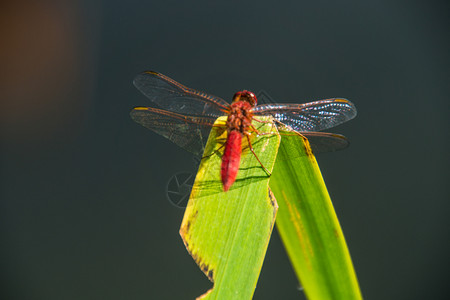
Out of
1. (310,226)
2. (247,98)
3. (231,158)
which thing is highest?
(247,98)

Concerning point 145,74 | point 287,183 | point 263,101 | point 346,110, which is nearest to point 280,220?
point 287,183

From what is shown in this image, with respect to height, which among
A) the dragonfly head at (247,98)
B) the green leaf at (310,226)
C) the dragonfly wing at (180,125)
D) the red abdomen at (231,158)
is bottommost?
the green leaf at (310,226)

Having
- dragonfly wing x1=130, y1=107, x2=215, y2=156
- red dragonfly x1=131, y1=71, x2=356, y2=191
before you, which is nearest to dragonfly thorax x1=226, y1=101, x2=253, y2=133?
red dragonfly x1=131, y1=71, x2=356, y2=191

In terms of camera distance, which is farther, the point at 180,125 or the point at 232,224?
the point at 180,125

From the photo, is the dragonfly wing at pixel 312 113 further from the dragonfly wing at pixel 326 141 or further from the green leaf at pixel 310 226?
the green leaf at pixel 310 226

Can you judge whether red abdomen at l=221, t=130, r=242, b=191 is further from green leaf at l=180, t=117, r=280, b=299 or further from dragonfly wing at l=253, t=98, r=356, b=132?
dragonfly wing at l=253, t=98, r=356, b=132

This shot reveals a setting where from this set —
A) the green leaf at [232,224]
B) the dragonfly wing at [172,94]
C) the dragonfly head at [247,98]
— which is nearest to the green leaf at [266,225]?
the green leaf at [232,224]


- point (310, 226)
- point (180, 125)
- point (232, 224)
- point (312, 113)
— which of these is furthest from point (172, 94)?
point (310, 226)

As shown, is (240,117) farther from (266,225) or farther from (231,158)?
(266,225)
